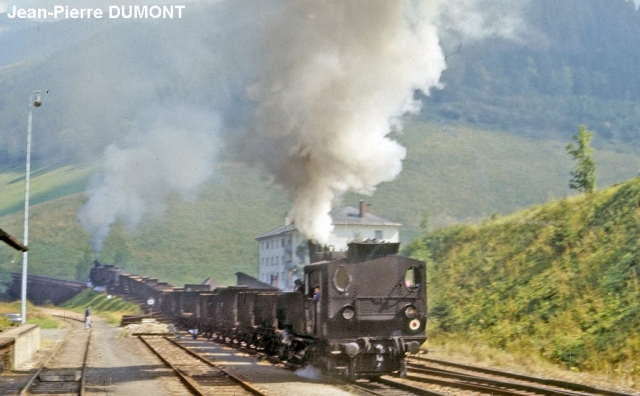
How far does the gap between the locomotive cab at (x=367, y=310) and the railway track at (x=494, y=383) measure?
1.03m

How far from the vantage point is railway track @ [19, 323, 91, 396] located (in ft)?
51.6

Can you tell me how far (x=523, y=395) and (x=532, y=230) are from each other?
18.0 metres

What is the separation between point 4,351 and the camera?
58.5 ft

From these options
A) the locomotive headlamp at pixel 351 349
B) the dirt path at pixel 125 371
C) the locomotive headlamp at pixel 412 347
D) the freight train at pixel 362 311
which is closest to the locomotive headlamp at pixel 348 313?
the freight train at pixel 362 311

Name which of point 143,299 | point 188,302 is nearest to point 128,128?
point 143,299

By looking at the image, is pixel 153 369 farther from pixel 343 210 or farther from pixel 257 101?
pixel 343 210

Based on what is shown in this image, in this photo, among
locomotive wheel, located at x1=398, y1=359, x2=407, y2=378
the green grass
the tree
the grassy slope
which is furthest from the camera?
the grassy slope

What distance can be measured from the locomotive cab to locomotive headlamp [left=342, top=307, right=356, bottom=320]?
21mm

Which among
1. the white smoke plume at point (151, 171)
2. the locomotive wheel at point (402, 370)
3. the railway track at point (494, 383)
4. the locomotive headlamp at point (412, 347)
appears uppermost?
the white smoke plume at point (151, 171)

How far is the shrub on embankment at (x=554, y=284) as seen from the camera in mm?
20016

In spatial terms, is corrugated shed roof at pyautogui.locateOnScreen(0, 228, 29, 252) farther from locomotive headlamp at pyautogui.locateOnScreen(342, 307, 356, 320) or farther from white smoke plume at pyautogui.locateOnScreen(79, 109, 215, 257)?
white smoke plume at pyautogui.locateOnScreen(79, 109, 215, 257)

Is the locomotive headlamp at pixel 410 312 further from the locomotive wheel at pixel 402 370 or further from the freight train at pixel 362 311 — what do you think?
the locomotive wheel at pixel 402 370

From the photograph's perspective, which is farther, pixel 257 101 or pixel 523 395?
pixel 257 101

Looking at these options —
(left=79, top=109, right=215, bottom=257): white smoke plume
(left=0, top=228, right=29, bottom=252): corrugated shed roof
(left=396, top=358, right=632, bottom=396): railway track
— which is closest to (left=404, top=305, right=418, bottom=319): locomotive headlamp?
(left=396, top=358, right=632, bottom=396): railway track
